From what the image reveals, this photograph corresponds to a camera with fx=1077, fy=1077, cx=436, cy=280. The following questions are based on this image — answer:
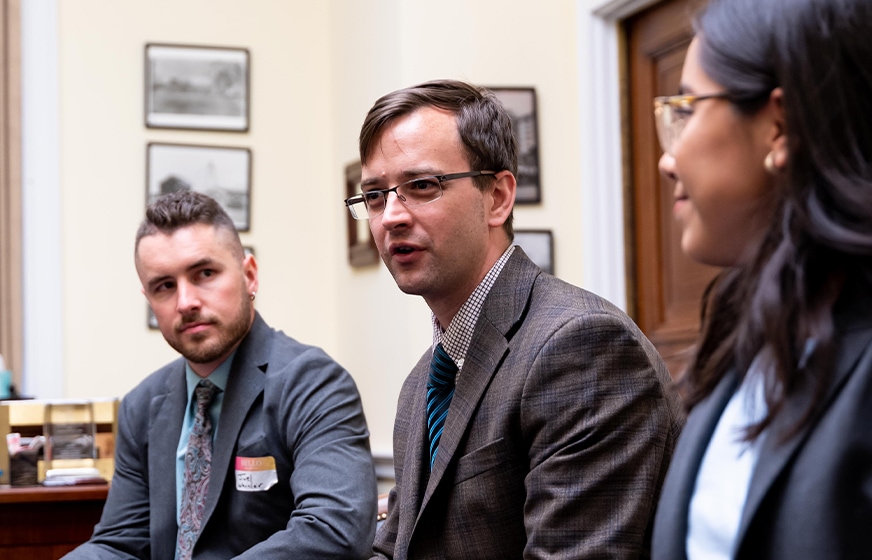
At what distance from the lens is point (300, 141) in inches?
213

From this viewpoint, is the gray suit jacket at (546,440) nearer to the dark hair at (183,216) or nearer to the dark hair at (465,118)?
the dark hair at (465,118)

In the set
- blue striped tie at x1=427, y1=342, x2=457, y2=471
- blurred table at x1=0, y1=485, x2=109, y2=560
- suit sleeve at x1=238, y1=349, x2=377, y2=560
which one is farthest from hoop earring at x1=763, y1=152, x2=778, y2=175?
blurred table at x1=0, y1=485, x2=109, y2=560

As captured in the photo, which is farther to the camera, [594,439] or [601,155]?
[601,155]

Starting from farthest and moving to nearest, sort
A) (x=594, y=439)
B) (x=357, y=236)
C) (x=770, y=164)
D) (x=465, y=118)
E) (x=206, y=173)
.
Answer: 1. (x=206, y=173)
2. (x=357, y=236)
3. (x=465, y=118)
4. (x=594, y=439)
5. (x=770, y=164)

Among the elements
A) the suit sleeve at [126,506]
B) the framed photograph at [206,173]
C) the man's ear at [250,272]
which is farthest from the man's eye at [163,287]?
the framed photograph at [206,173]

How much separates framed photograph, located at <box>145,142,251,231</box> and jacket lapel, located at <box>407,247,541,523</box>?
11.0 ft

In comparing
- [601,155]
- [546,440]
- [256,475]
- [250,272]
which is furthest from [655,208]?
[546,440]

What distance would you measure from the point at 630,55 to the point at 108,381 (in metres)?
2.77

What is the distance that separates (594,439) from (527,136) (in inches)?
114

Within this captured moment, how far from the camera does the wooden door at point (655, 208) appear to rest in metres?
4.09

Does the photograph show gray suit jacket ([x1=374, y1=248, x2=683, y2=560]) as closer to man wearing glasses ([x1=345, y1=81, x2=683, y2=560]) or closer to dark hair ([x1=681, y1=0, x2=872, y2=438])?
man wearing glasses ([x1=345, y1=81, x2=683, y2=560])

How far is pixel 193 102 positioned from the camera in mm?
5199

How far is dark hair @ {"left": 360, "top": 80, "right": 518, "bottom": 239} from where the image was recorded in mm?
2104

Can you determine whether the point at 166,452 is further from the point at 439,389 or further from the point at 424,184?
the point at 424,184
